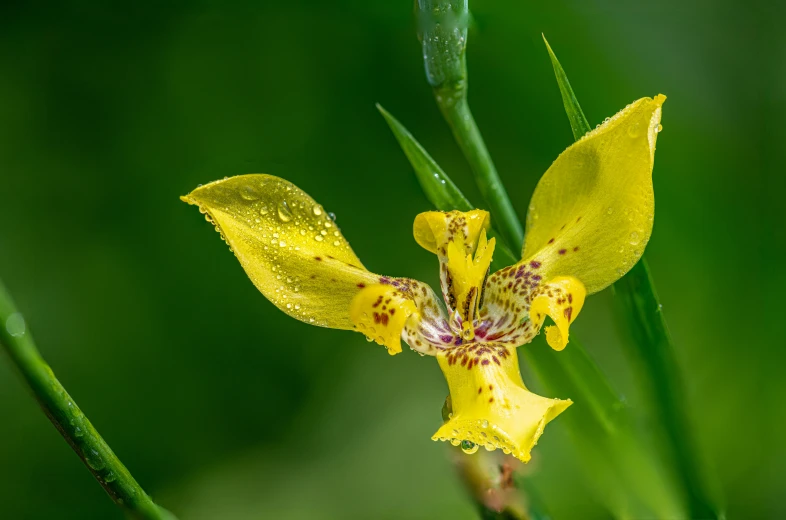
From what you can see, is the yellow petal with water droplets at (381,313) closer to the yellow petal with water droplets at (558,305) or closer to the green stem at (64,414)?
the yellow petal with water droplets at (558,305)

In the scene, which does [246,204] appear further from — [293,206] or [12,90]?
[12,90]

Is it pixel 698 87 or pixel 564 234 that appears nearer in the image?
pixel 564 234

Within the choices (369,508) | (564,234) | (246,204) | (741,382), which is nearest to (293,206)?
(246,204)

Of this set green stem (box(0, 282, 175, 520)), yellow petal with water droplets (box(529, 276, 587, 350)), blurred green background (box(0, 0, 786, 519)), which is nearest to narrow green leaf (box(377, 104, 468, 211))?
yellow petal with water droplets (box(529, 276, 587, 350))

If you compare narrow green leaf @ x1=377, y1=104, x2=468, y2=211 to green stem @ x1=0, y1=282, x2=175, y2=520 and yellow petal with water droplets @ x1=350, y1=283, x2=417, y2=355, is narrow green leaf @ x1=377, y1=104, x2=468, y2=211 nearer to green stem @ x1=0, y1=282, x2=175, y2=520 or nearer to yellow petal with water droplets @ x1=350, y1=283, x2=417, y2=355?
yellow petal with water droplets @ x1=350, y1=283, x2=417, y2=355

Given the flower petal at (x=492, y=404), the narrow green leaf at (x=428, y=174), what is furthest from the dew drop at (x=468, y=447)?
the narrow green leaf at (x=428, y=174)

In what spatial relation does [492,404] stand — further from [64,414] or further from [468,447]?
[64,414]
